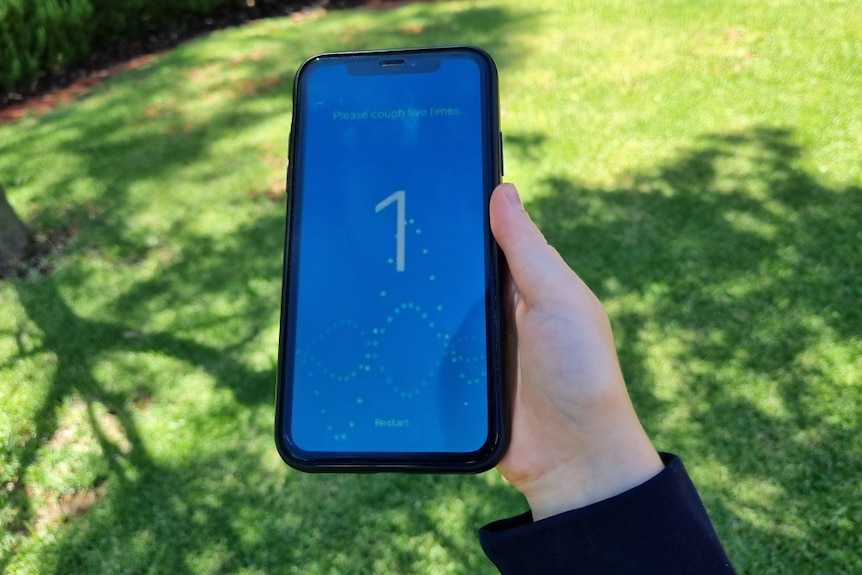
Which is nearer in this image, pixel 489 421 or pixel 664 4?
pixel 489 421

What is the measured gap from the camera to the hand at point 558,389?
6.18 ft

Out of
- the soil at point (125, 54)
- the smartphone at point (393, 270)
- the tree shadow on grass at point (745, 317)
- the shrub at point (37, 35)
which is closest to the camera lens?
the smartphone at point (393, 270)

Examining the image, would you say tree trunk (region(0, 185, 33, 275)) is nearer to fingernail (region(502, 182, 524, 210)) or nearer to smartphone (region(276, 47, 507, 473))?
smartphone (region(276, 47, 507, 473))

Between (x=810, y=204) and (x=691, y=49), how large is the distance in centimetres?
262

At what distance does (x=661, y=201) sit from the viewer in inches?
184

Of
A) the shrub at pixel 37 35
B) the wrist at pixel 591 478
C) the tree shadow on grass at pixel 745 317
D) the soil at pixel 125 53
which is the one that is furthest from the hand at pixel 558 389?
the shrub at pixel 37 35

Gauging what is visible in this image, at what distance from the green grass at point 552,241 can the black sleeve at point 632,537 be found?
56.3 inches

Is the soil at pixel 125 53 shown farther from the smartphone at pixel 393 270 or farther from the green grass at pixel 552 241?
the smartphone at pixel 393 270

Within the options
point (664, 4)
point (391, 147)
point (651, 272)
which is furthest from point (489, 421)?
point (664, 4)

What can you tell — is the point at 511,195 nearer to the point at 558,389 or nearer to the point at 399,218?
the point at 399,218

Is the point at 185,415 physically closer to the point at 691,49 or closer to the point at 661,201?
the point at 661,201

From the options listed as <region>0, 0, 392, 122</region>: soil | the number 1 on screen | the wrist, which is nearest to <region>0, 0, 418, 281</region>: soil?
<region>0, 0, 392, 122</region>: soil

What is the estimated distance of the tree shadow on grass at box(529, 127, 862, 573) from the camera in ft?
10.00

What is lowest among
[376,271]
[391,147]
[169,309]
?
[169,309]
